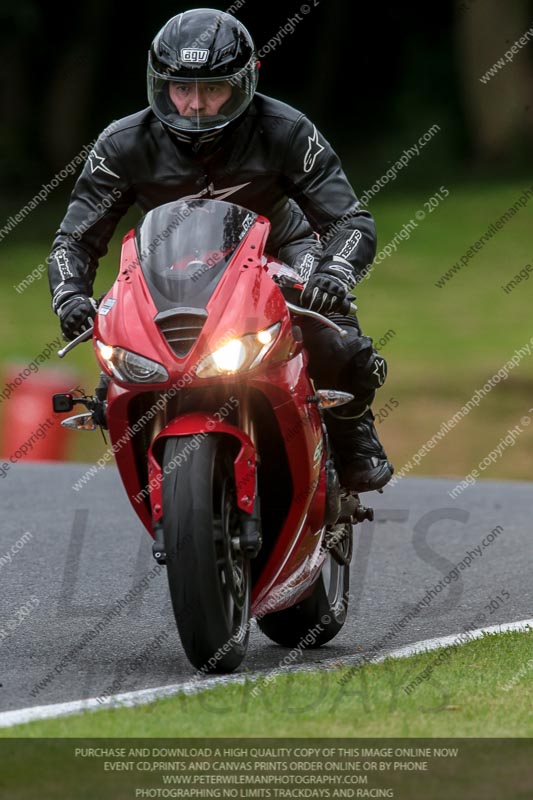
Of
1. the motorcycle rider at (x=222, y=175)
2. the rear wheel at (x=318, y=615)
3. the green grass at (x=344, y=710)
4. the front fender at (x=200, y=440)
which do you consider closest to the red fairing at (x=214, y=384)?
the front fender at (x=200, y=440)

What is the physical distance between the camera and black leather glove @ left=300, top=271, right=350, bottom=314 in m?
5.30

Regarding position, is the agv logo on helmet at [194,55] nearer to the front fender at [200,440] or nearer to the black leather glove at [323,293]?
the black leather glove at [323,293]

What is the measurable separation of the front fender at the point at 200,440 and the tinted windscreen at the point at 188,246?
375 mm

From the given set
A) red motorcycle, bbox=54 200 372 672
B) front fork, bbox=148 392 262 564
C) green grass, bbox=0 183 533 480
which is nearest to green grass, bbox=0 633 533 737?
red motorcycle, bbox=54 200 372 672

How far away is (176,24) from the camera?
218 inches

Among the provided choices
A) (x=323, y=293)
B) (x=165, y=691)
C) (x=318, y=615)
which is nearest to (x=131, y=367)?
(x=323, y=293)

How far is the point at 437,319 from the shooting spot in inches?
1025

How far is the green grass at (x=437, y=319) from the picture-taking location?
1864 cm

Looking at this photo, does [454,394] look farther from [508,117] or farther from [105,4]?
[105,4]

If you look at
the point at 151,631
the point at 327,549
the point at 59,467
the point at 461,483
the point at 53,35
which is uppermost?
the point at 327,549

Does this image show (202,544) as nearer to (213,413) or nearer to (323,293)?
(213,413)

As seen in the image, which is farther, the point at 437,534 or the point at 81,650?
the point at 437,534
